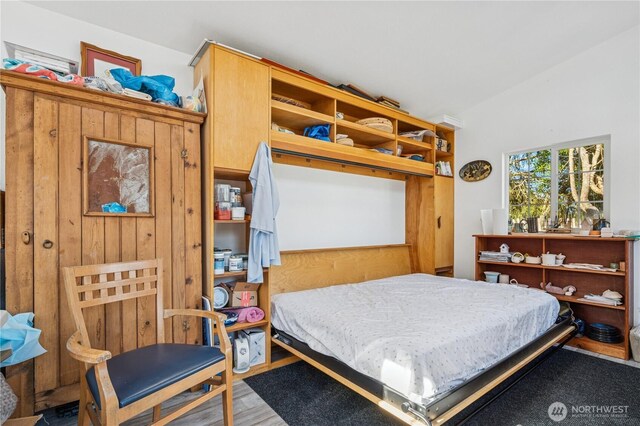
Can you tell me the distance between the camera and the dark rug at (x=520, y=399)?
1.81 meters

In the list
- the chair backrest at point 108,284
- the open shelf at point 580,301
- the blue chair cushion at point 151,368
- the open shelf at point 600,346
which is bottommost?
the open shelf at point 600,346

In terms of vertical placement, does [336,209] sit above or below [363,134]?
below

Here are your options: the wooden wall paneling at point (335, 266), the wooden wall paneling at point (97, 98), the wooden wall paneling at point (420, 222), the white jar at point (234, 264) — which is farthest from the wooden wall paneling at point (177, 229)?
the wooden wall paneling at point (420, 222)

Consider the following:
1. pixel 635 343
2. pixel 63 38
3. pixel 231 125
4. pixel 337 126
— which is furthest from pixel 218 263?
pixel 635 343

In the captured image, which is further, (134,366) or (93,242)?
(93,242)

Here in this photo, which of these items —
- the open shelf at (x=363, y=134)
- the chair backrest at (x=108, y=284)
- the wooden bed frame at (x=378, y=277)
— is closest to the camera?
the wooden bed frame at (x=378, y=277)

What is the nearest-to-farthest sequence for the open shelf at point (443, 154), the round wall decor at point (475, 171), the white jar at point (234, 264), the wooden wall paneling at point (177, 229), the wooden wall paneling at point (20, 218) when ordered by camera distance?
the wooden wall paneling at point (20, 218)
the wooden wall paneling at point (177, 229)
the white jar at point (234, 264)
the round wall decor at point (475, 171)
the open shelf at point (443, 154)

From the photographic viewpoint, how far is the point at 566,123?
3.31 m

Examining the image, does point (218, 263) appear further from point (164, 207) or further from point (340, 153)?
point (340, 153)

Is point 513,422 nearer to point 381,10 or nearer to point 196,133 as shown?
point 196,133

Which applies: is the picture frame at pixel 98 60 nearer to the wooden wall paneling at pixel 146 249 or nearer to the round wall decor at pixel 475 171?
the wooden wall paneling at pixel 146 249

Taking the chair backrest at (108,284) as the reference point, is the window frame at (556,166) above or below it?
above

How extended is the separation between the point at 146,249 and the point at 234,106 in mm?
1184

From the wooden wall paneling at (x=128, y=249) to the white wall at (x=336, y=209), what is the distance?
1.30m
